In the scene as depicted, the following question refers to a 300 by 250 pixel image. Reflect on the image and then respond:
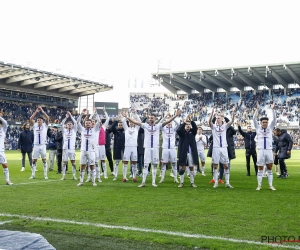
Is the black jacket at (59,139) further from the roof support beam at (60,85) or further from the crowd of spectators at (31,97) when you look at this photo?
the roof support beam at (60,85)

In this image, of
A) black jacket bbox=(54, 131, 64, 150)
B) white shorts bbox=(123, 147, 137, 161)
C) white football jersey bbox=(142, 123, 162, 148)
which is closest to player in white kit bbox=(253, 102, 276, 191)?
white football jersey bbox=(142, 123, 162, 148)

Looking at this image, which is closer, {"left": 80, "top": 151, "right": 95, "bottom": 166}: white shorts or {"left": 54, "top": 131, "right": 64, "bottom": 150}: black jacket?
{"left": 80, "top": 151, "right": 95, "bottom": 166}: white shorts

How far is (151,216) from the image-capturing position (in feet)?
23.7

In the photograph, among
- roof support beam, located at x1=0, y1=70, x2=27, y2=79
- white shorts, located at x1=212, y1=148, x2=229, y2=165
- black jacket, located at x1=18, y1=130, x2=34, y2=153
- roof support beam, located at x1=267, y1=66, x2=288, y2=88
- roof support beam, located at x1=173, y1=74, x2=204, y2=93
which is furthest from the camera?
roof support beam, located at x1=173, y1=74, x2=204, y2=93

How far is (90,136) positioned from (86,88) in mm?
43250

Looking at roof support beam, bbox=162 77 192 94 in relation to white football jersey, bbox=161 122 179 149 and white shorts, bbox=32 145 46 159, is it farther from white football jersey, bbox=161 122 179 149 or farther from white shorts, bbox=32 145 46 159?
white football jersey, bbox=161 122 179 149

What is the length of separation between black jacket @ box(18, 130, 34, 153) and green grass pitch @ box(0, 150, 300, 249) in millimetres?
6820

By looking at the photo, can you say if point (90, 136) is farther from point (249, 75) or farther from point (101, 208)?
point (249, 75)

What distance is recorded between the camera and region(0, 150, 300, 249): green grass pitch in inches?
219

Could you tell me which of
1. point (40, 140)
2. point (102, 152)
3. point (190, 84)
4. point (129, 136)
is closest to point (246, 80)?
point (190, 84)

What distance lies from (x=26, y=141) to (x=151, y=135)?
8.02 metres

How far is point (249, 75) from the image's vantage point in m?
53.1

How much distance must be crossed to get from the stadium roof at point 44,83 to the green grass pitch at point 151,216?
3242 centimetres

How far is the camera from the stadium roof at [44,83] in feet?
139
